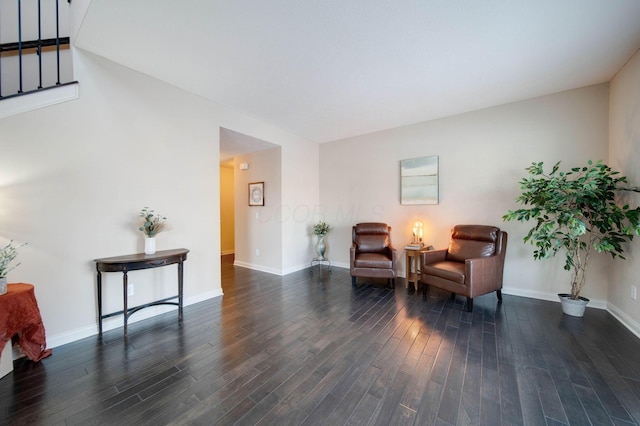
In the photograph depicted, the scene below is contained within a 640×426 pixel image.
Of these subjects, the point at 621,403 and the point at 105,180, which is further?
the point at 105,180

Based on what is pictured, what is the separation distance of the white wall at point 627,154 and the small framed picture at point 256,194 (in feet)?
16.5

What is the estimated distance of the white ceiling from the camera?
1827mm

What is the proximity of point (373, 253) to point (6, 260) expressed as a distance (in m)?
4.14

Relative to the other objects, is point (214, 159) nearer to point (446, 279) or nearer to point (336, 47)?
point (336, 47)

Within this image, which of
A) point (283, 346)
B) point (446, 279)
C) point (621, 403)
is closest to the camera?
point (621, 403)

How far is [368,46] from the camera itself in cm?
222

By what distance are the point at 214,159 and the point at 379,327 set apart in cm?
306

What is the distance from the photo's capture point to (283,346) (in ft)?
7.05

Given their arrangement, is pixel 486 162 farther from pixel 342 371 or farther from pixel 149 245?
pixel 149 245

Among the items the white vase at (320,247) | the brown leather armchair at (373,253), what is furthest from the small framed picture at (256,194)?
the brown leather armchair at (373,253)

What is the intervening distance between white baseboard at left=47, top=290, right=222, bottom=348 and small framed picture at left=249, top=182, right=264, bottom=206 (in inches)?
84.8

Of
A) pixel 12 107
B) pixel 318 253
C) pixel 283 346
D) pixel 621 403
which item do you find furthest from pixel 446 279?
pixel 12 107

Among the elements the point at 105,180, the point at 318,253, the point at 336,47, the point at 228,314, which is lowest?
the point at 228,314

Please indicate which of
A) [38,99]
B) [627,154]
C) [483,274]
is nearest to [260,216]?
[38,99]
